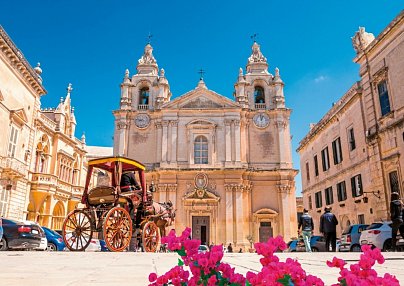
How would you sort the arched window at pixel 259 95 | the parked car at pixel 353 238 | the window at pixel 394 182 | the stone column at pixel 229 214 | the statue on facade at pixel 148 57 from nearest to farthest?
the parked car at pixel 353 238 < the window at pixel 394 182 < the stone column at pixel 229 214 < the arched window at pixel 259 95 < the statue on facade at pixel 148 57

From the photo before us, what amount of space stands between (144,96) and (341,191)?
730 inches

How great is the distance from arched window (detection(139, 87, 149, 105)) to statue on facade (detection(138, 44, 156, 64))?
2936 millimetres

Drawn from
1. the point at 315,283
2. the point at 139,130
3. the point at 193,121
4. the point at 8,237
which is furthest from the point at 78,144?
the point at 315,283

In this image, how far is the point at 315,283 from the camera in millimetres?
1365

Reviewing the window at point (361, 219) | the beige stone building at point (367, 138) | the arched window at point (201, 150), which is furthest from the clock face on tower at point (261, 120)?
the window at point (361, 219)

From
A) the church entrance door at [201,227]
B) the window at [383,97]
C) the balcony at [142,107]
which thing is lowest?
the church entrance door at [201,227]

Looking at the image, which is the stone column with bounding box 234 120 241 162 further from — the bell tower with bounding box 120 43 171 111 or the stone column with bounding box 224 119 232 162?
the bell tower with bounding box 120 43 171 111

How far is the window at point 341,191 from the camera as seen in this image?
22452 millimetres

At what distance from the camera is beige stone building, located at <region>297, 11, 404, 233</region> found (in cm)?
1532

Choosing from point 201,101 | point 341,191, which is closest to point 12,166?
point 201,101

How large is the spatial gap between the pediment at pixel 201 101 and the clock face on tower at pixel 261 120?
2.02 m

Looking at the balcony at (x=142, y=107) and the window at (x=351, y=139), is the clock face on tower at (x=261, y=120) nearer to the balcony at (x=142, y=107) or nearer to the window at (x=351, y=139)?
the window at (x=351, y=139)

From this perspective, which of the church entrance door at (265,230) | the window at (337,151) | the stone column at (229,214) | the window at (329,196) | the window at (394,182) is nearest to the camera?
the window at (394,182)

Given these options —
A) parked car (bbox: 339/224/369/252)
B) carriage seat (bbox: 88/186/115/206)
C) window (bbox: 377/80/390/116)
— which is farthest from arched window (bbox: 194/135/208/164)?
carriage seat (bbox: 88/186/115/206)
